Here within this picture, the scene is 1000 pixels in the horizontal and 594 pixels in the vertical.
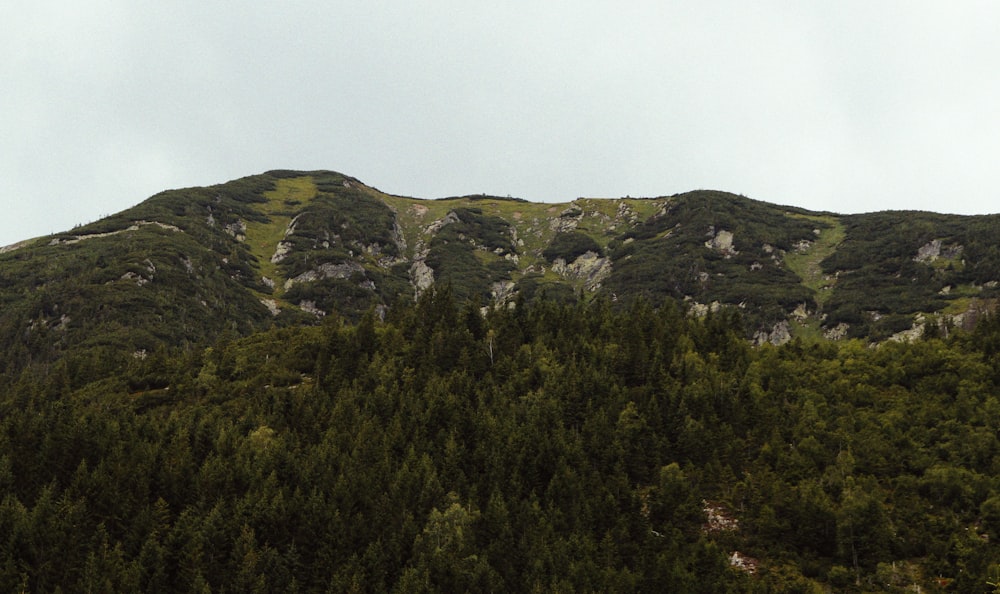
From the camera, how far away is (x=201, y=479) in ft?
265

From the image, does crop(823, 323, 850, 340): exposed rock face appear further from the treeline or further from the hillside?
the treeline

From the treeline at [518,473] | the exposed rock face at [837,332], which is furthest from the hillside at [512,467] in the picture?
the exposed rock face at [837,332]

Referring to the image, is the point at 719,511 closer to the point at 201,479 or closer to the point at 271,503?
the point at 271,503

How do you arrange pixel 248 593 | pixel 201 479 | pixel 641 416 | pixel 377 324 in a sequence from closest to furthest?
pixel 248 593 → pixel 201 479 → pixel 641 416 → pixel 377 324

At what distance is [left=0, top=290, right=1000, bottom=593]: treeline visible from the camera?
70.2 metres

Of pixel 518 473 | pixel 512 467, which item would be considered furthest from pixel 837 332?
pixel 518 473

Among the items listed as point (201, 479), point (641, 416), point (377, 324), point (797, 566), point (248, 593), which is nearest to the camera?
point (248, 593)

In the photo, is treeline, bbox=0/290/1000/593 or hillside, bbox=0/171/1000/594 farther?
hillside, bbox=0/171/1000/594

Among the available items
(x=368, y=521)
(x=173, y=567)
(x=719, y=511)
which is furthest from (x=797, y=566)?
(x=173, y=567)

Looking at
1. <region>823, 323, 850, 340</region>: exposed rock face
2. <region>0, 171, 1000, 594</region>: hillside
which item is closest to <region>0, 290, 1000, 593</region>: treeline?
<region>0, 171, 1000, 594</region>: hillside

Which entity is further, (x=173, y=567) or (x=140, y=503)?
(x=140, y=503)

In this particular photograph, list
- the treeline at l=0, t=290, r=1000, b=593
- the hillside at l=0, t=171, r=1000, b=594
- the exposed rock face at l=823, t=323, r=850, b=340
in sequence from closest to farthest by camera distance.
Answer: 1. the treeline at l=0, t=290, r=1000, b=593
2. the hillside at l=0, t=171, r=1000, b=594
3. the exposed rock face at l=823, t=323, r=850, b=340

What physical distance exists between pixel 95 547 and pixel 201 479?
13.9 m

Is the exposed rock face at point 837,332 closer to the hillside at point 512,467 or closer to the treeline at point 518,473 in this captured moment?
the hillside at point 512,467
